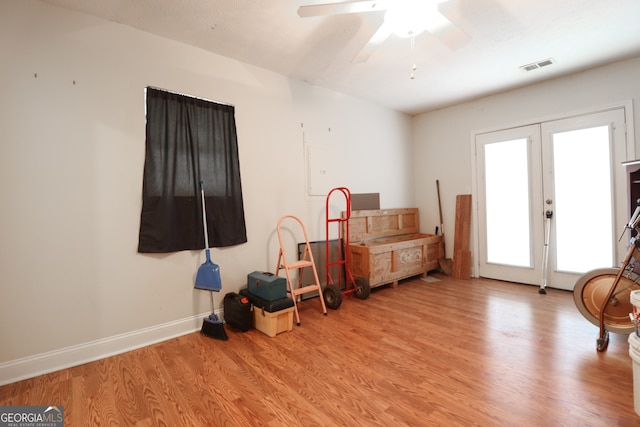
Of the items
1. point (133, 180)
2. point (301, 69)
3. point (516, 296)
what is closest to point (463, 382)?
point (516, 296)

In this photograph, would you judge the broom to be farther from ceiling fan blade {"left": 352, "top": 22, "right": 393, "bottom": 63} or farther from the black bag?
ceiling fan blade {"left": 352, "top": 22, "right": 393, "bottom": 63}

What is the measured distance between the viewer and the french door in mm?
3469

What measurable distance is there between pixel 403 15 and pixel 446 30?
35 centimetres

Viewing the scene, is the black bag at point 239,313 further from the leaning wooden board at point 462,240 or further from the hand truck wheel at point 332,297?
the leaning wooden board at point 462,240

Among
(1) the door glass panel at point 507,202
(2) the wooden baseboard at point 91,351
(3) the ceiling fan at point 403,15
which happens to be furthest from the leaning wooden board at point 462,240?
(2) the wooden baseboard at point 91,351

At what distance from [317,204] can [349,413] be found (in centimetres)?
259

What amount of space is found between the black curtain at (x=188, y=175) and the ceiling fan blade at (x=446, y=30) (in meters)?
2.02

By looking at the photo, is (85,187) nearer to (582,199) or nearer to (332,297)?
(332,297)

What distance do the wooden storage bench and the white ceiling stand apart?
193 centimetres

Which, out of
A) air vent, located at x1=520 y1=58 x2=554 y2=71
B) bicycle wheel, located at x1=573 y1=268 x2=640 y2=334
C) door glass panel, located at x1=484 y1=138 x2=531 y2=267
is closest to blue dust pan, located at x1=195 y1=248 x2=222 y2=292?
bicycle wheel, located at x1=573 y1=268 x2=640 y2=334

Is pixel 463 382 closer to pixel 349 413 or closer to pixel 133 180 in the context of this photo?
pixel 349 413

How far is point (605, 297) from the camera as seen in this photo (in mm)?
2342

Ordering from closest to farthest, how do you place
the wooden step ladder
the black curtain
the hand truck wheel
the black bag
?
the black curtain
the black bag
the wooden step ladder
the hand truck wheel

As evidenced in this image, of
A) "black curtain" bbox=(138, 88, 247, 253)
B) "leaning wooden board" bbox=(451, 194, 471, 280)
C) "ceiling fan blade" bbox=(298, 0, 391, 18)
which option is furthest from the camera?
"leaning wooden board" bbox=(451, 194, 471, 280)
